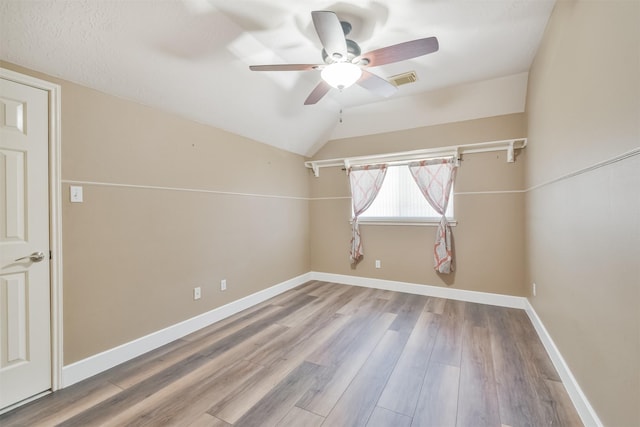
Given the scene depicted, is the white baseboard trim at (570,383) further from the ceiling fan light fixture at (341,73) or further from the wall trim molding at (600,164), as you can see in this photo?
the ceiling fan light fixture at (341,73)

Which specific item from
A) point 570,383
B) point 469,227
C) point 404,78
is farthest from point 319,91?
point 570,383

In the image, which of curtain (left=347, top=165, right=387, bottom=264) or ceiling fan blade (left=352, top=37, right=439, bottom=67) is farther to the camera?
curtain (left=347, top=165, right=387, bottom=264)

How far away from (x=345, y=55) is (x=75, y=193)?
2.18 metres

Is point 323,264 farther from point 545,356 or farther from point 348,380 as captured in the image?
point 545,356

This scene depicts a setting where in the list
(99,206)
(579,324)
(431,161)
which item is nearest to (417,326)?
(579,324)

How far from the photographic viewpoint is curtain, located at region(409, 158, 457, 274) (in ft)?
11.8

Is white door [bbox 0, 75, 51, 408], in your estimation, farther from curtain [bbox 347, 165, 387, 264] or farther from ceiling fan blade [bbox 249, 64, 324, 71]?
curtain [bbox 347, 165, 387, 264]

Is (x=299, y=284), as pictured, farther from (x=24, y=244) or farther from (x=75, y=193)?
(x=24, y=244)

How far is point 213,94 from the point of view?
265 cm

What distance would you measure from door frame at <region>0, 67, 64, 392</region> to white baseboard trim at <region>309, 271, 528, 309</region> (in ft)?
10.8

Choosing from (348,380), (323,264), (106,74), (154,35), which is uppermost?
(154,35)

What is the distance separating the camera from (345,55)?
1855mm

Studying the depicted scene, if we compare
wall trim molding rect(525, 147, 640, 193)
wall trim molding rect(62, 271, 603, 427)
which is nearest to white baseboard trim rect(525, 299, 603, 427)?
wall trim molding rect(62, 271, 603, 427)

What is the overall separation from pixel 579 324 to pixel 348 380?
151 cm
